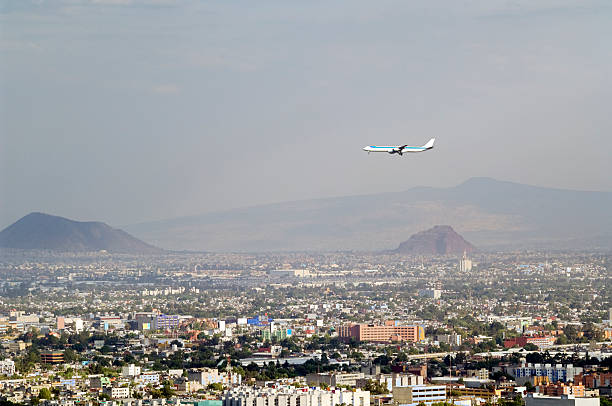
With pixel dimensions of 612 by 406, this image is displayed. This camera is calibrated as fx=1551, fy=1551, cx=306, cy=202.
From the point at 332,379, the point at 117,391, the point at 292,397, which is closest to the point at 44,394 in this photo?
the point at 117,391

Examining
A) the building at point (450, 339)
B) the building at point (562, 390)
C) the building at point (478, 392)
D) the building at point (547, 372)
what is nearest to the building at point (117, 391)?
the building at point (478, 392)

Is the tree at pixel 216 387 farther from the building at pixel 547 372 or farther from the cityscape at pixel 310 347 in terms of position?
the building at pixel 547 372

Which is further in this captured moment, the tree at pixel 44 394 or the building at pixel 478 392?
the building at pixel 478 392

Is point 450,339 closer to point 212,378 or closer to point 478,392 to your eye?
point 212,378

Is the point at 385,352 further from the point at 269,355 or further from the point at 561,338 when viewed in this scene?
the point at 561,338

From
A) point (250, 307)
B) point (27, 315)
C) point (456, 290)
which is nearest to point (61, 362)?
point (27, 315)

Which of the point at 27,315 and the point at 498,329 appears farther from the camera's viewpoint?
the point at 27,315

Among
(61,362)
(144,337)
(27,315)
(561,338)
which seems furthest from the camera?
(27,315)

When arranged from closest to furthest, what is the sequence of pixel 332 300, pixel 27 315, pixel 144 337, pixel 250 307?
1. pixel 144 337
2. pixel 27 315
3. pixel 250 307
4. pixel 332 300
